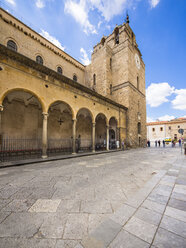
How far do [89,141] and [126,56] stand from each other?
14508 millimetres

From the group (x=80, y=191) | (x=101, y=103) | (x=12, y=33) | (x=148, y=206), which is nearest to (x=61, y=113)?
(x=101, y=103)

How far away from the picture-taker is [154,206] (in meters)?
2.05

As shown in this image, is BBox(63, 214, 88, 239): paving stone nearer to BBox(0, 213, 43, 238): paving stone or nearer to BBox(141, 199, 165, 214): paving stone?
BBox(0, 213, 43, 238): paving stone

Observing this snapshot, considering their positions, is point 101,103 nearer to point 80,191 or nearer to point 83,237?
point 80,191

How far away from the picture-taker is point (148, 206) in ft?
6.71

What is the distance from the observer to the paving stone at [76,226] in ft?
4.72

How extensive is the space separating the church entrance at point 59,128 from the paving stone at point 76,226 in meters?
10.1

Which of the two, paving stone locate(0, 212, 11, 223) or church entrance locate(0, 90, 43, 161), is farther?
church entrance locate(0, 90, 43, 161)

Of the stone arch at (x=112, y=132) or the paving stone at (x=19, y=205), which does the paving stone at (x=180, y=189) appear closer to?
the paving stone at (x=19, y=205)

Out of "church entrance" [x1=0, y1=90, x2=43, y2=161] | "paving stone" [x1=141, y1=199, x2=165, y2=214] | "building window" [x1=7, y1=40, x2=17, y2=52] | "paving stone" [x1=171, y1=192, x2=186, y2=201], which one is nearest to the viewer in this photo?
"paving stone" [x1=141, y1=199, x2=165, y2=214]

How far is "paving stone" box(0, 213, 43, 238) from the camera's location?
1463 millimetres

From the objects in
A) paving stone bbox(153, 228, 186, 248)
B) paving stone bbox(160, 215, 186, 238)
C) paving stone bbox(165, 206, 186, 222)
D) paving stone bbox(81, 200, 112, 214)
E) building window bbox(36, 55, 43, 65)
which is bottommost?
paving stone bbox(81, 200, 112, 214)

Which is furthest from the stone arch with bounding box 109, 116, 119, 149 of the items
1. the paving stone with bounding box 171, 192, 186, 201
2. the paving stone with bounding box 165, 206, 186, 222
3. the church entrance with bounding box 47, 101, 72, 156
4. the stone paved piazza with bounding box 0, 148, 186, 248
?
the paving stone with bounding box 165, 206, 186, 222

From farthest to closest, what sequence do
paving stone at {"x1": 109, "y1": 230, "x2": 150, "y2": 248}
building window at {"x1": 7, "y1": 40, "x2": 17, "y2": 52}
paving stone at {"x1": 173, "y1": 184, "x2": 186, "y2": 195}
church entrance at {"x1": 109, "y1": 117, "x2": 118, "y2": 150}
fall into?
church entrance at {"x1": 109, "y1": 117, "x2": 118, "y2": 150}, building window at {"x1": 7, "y1": 40, "x2": 17, "y2": 52}, paving stone at {"x1": 173, "y1": 184, "x2": 186, "y2": 195}, paving stone at {"x1": 109, "y1": 230, "x2": 150, "y2": 248}
